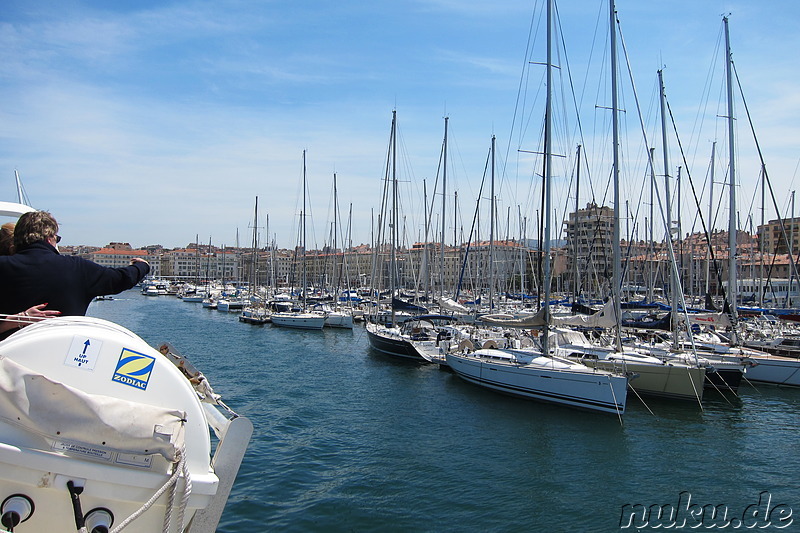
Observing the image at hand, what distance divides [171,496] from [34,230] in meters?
2.23

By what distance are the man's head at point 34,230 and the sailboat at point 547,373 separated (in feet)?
66.7

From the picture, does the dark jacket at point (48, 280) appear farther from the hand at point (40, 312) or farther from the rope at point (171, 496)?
the rope at point (171, 496)

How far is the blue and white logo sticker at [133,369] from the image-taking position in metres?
3.62

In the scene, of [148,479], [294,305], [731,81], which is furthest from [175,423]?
[294,305]

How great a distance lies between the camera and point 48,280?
160 inches

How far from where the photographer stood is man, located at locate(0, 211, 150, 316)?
398cm

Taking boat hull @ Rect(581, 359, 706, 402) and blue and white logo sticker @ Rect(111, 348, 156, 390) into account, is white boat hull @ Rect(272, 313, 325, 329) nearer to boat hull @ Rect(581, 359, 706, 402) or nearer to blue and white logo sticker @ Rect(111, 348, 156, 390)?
boat hull @ Rect(581, 359, 706, 402)

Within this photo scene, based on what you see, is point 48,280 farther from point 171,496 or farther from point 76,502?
point 171,496

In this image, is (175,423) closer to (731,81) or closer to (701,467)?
(701,467)

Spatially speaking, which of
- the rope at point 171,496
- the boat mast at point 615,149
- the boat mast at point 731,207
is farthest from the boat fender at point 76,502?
the boat mast at point 731,207

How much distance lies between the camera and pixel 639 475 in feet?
51.4

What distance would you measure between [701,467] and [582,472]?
3699 mm

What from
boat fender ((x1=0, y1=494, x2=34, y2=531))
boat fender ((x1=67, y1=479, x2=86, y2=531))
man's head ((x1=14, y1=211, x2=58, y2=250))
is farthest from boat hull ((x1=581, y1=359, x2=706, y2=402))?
boat fender ((x1=0, y1=494, x2=34, y2=531))

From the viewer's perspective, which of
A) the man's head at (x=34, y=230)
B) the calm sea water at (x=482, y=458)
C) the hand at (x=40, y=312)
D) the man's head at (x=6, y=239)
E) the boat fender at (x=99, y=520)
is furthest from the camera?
the calm sea water at (x=482, y=458)
